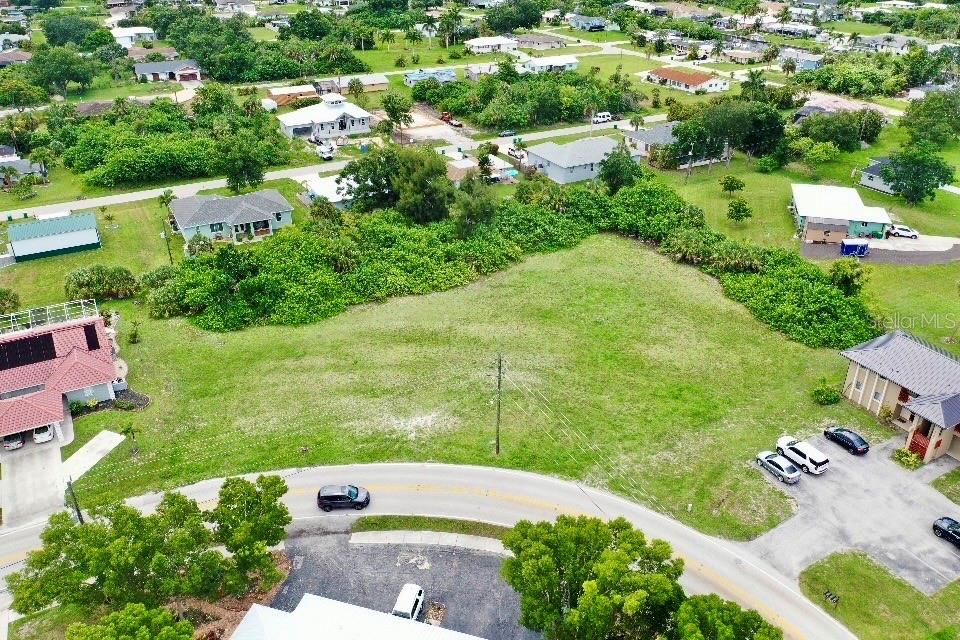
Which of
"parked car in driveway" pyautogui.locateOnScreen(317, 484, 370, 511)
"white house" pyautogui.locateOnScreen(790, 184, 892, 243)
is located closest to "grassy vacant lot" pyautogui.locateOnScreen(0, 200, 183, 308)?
"parked car in driveway" pyautogui.locateOnScreen(317, 484, 370, 511)

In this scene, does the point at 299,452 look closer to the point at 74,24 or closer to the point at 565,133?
the point at 565,133

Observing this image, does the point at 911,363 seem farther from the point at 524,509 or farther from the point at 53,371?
the point at 53,371

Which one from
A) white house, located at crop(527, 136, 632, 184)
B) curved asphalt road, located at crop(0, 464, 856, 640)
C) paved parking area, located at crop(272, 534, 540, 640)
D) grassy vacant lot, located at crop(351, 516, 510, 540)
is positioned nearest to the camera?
paved parking area, located at crop(272, 534, 540, 640)

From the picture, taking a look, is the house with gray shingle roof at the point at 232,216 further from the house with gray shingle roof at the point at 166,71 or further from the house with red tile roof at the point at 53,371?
the house with gray shingle roof at the point at 166,71

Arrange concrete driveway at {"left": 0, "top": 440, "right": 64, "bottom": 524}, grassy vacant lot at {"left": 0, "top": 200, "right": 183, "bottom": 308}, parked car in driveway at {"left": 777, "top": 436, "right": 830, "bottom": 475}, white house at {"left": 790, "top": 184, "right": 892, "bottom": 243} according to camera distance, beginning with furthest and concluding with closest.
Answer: white house at {"left": 790, "top": 184, "right": 892, "bottom": 243} → grassy vacant lot at {"left": 0, "top": 200, "right": 183, "bottom": 308} → parked car in driveway at {"left": 777, "top": 436, "right": 830, "bottom": 475} → concrete driveway at {"left": 0, "top": 440, "right": 64, "bottom": 524}

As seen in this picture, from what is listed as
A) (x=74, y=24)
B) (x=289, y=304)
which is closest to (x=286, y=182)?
(x=289, y=304)

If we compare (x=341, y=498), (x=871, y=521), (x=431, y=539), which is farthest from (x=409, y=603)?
(x=871, y=521)

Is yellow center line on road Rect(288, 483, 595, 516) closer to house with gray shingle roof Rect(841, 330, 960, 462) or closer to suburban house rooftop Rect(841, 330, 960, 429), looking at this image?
house with gray shingle roof Rect(841, 330, 960, 462)
